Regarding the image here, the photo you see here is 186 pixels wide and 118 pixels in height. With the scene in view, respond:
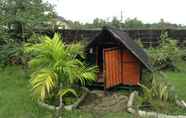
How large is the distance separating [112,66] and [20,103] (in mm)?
2705

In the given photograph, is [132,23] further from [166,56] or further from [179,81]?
[179,81]

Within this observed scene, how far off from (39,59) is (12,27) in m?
6.79

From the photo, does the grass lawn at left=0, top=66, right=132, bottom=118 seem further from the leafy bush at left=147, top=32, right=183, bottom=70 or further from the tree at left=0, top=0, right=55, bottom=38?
the leafy bush at left=147, top=32, right=183, bottom=70

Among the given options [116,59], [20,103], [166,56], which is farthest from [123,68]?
[166,56]

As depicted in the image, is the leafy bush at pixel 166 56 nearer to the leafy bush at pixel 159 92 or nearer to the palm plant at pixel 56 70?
the leafy bush at pixel 159 92

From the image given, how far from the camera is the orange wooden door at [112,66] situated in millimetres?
9555

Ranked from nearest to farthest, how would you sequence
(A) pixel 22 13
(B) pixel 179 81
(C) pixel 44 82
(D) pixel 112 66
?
(C) pixel 44 82, (D) pixel 112 66, (B) pixel 179 81, (A) pixel 22 13

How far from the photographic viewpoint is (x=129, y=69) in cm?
1025

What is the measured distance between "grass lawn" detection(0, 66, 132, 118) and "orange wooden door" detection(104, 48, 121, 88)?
1.72 metres

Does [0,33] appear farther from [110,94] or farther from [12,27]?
[110,94]

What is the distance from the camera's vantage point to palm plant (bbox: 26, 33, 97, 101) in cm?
858

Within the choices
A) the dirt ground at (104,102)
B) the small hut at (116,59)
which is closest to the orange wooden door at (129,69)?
the small hut at (116,59)

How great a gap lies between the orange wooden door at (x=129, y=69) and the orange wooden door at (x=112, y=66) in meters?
0.15

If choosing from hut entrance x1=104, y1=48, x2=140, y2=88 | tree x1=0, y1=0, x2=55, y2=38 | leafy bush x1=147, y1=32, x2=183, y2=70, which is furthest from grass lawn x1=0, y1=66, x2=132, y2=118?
leafy bush x1=147, y1=32, x2=183, y2=70
